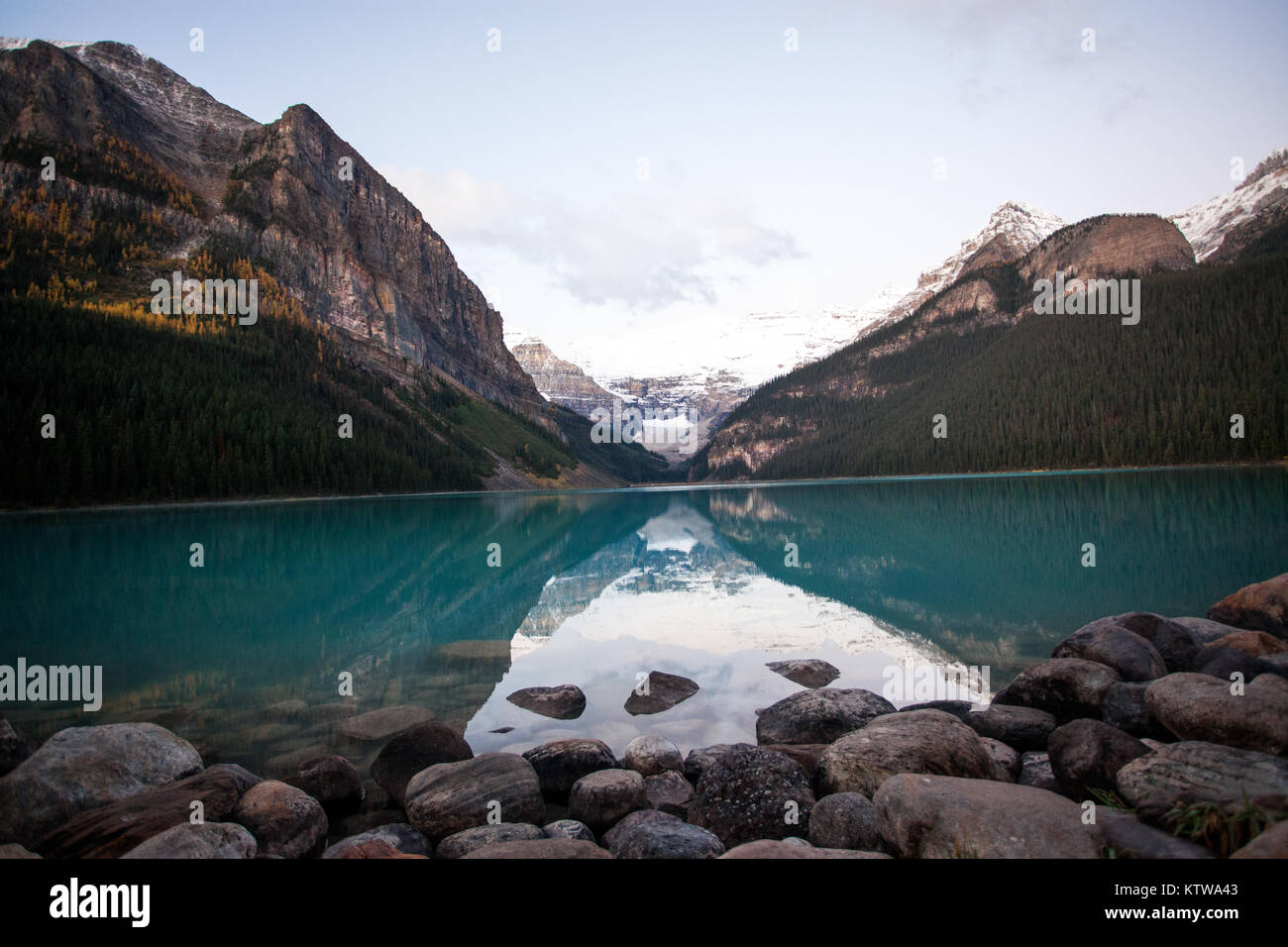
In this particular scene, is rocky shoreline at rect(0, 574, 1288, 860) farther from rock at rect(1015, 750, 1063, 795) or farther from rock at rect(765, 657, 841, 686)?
rock at rect(765, 657, 841, 686)

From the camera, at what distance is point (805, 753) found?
9.28 meters

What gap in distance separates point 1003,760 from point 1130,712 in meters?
2.18

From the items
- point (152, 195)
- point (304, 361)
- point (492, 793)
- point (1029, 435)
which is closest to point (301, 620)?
point (492, 793)

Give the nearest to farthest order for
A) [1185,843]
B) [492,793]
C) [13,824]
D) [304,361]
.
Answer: [1185,843], [13,824], [492,793], [304,361]

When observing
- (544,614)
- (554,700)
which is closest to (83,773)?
(554,700)

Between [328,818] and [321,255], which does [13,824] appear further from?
[321,255]

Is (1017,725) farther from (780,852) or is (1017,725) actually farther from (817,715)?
(780,852)

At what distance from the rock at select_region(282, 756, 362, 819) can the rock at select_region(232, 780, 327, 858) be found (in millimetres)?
843

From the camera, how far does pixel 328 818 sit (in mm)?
8359

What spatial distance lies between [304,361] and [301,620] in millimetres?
131621

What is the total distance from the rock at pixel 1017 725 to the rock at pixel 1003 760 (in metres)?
0.53

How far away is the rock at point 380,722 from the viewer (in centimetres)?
1087

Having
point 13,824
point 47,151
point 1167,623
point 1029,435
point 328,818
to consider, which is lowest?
point 328,818

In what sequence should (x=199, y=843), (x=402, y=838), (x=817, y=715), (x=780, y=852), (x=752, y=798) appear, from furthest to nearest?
1. (x=817, y=715)
2. (x=752, y=798)
3. (x=402, y=838)
4. (x=199, y=843)
5. (x=780, y=852)
